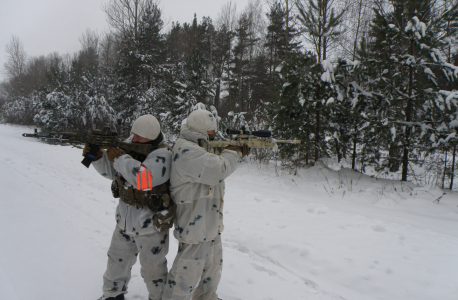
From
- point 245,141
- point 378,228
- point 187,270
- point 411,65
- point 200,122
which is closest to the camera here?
point 187,270

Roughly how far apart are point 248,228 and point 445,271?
2.78 metres

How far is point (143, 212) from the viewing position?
2312 millimetres

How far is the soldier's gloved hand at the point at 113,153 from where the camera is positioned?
2318mm

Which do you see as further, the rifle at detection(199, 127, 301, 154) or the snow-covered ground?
the snow-covered ground

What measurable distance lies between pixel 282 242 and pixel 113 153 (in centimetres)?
295

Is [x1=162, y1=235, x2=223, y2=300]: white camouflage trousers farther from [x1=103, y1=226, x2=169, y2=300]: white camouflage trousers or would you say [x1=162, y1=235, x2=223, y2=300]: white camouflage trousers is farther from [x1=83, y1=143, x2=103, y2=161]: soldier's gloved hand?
[x1=83, y1=143, x2=103, y2=161]: soldier's gloved hand

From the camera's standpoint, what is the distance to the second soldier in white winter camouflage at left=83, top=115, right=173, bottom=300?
7.34 ft

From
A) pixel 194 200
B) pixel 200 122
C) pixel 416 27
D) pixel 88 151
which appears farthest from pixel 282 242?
pixel 416 27

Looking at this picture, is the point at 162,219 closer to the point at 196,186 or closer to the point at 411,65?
the point at 196,186

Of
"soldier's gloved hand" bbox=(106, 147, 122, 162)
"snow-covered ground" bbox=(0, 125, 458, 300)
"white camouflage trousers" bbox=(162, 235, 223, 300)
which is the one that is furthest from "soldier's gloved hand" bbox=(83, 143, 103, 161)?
"snow-covered ground" bbox=(0, 125, 458, 300)

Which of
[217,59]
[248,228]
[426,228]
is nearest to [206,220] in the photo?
[248,228]

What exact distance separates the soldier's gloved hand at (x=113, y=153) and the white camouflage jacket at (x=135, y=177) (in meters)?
0.06

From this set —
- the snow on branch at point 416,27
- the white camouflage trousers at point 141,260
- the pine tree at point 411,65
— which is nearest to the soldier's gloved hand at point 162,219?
the white camouflage trousers at point 141,260

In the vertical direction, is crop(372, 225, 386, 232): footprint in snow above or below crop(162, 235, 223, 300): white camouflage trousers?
below
